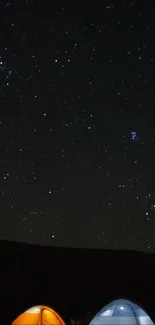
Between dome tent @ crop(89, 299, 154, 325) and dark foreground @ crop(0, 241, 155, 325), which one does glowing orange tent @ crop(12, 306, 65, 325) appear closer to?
dome tent @ crop(89, 299, 154, 325)

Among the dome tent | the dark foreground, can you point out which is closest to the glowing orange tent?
the dome tent

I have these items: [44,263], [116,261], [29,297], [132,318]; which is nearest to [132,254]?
[116,261]

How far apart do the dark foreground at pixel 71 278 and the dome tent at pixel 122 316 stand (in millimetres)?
2097

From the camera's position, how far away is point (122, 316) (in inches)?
167

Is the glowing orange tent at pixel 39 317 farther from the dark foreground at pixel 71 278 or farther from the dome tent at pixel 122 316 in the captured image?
the dark foreground at pixel 71 278

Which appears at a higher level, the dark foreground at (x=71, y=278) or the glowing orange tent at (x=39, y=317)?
the dark foreground at (x=71, y=278)

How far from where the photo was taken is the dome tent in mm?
4195

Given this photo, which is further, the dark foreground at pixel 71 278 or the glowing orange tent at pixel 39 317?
the dark foreground at pixel 71 278

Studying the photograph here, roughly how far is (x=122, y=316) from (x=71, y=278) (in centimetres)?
345

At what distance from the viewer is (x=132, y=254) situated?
26.2 ft

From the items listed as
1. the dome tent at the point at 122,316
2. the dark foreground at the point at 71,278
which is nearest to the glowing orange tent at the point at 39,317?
the dome tent at the point at 122,316

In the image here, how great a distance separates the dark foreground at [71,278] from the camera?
22.1 ft

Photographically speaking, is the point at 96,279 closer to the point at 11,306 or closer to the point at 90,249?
the point at 90,249

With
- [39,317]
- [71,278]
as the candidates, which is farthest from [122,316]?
[71,278]
